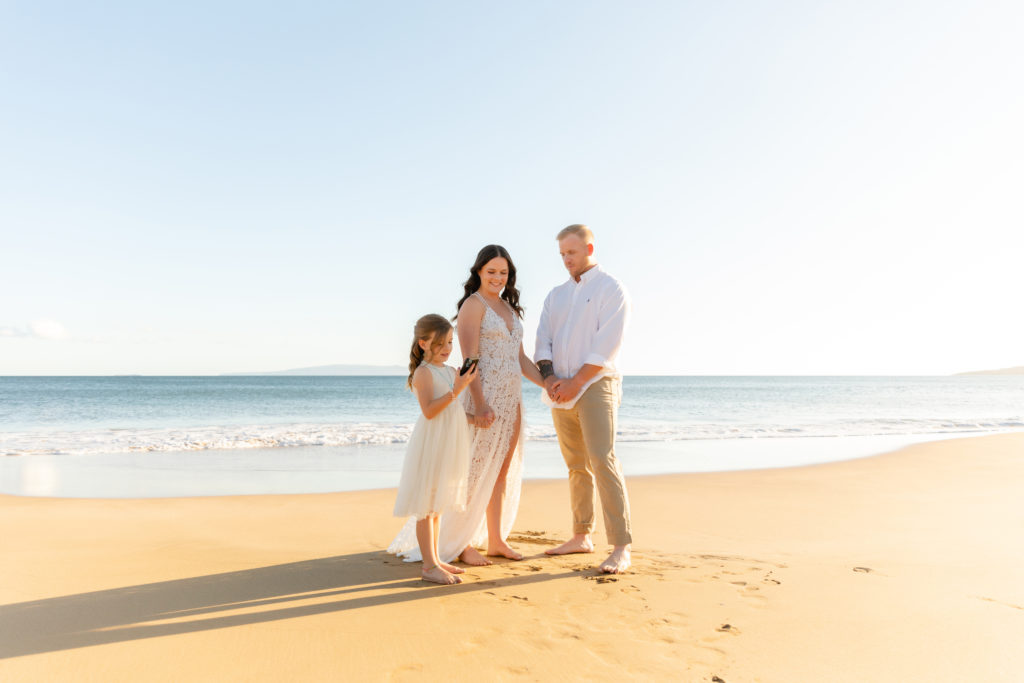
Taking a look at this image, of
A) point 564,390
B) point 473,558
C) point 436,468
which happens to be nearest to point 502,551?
point 473,558

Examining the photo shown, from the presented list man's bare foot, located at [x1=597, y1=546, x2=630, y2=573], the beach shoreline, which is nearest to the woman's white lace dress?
man's bare foot, located at [x1=597, y1=546, x2=630, y2=573]

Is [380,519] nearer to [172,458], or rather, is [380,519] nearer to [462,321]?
[462,321]

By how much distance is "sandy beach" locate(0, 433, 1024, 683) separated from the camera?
2.47 m

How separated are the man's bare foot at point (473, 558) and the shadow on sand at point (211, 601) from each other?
31cm

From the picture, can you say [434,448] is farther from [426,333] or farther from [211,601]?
[211,601]

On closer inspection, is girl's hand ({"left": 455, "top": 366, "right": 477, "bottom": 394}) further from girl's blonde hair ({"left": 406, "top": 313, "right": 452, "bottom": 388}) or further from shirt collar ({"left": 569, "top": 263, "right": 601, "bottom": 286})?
shirt collar ({"left": 569, "top": 263, "right": 601, "bottom": 286})

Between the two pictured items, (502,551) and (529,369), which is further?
(529,369)

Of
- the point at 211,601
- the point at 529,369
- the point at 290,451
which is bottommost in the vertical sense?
the point at 290,451

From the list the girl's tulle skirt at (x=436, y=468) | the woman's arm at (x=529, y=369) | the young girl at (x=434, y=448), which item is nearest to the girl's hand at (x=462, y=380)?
the young girl at (x=434, y=448)

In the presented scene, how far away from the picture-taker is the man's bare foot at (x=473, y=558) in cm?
384

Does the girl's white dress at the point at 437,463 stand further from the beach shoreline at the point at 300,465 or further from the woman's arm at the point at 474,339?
the beach shoreline at the point at 300,465

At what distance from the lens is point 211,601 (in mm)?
3191

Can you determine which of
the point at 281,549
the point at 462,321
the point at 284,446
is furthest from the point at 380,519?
the point at 284,446

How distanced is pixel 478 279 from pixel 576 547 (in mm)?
1841
